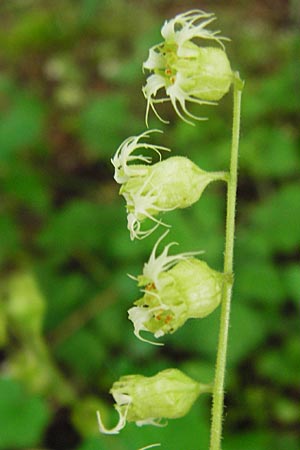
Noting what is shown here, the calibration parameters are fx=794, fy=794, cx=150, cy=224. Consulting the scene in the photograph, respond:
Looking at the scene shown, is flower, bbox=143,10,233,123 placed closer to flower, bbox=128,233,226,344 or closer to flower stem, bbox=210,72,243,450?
flower stem, bbox=210,72,243,450

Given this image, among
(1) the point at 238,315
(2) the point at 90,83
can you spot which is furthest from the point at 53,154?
(1) the point at 238,315

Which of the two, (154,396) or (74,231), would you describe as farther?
(74,231)

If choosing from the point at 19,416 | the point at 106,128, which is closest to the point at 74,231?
the point at 106,128

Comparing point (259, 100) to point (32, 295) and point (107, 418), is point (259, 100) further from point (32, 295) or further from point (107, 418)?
point (107, 418)

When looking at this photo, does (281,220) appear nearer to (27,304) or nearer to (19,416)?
(27,304)

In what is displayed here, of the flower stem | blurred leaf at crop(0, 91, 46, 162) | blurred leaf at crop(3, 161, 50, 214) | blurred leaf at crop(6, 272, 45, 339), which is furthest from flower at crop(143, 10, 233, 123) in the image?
blurred leaf at crop(3, 161, 50, 214)

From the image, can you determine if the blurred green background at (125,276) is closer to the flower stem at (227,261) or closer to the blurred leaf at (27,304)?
the blurred leaf at (27,304)
